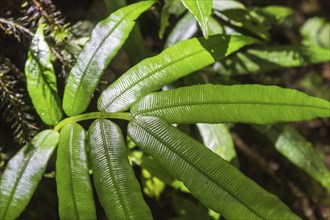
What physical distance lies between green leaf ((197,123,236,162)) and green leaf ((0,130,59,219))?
641mm

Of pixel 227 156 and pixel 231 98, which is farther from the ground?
pixel 231 98

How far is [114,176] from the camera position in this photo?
1230 millimetres

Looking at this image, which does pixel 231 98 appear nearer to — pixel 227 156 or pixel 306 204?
pixel 227 156

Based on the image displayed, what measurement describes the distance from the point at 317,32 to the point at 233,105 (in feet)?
4.76

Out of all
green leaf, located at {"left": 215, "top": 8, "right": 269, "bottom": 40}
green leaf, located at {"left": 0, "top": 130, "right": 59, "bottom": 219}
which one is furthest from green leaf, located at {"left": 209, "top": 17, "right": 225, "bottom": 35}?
green leaf, located at {"left": 0, "top": 130, "right": 59, "bottom": 219}

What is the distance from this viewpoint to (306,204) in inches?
92.0

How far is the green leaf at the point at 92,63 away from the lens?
1.42 metres

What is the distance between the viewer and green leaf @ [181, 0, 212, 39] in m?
1.28

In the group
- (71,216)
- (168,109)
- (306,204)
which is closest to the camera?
(71,216)

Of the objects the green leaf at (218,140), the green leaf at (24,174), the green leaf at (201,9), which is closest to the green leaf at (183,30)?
the green leaf at (218,140)

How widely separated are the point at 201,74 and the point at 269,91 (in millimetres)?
698

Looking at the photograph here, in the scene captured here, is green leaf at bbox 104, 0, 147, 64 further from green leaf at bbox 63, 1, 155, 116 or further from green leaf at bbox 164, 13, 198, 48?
green leaf at bbox 63, 1, 155, 116

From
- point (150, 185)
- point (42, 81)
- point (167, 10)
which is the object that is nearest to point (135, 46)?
point (167, 10)

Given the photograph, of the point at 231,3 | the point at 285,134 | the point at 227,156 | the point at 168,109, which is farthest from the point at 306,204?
the point at 168,109
